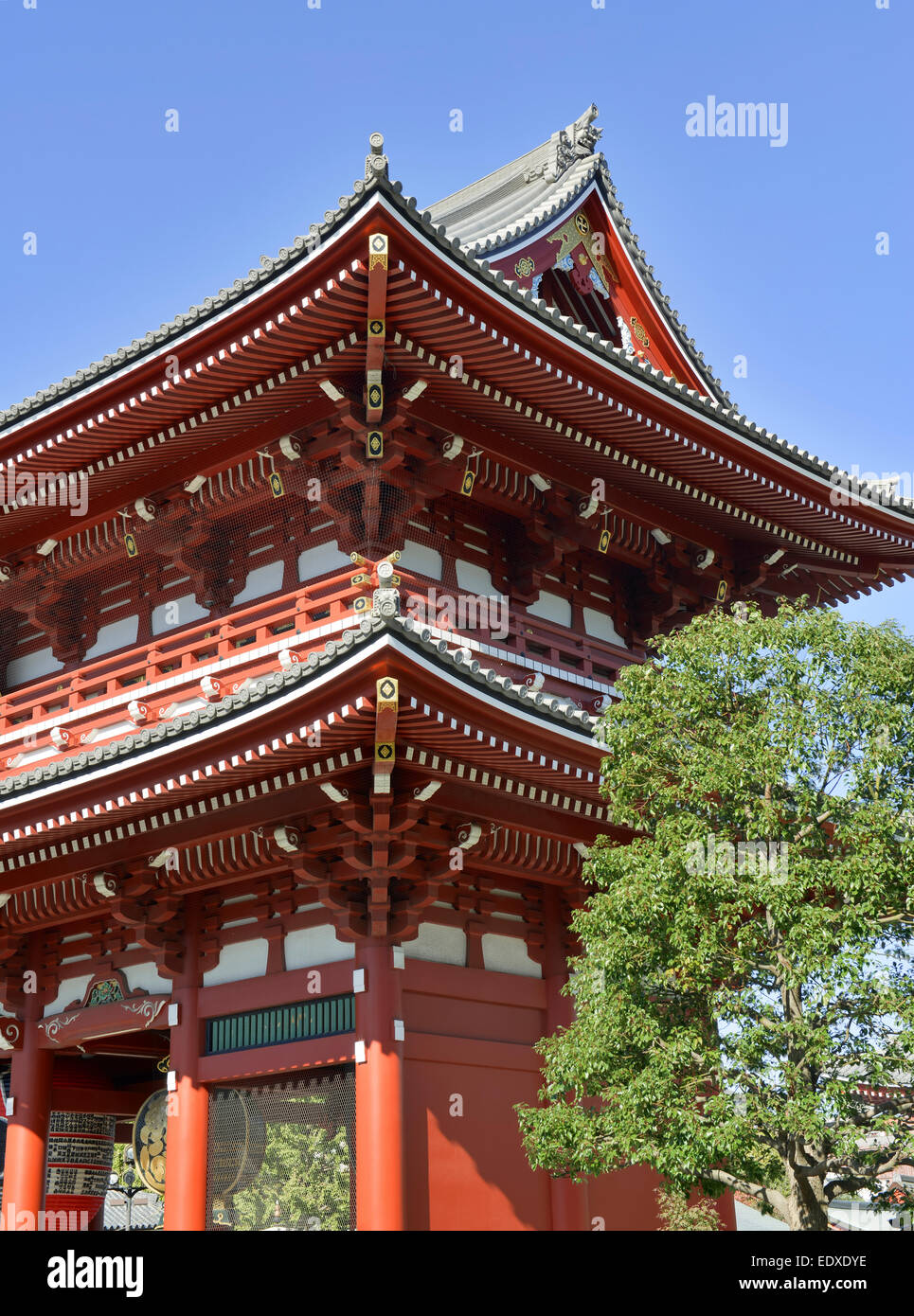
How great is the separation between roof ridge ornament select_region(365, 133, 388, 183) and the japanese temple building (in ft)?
0.11

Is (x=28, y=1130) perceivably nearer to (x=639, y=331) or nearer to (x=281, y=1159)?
(x=281, y=1159)

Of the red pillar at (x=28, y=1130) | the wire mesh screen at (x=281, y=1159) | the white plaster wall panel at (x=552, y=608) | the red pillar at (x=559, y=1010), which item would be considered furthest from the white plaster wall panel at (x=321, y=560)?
the red pillar at (x=28, y=1130)

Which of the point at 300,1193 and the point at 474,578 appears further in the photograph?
the point at 474,578

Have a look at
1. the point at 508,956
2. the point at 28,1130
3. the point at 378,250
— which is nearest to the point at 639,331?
the point at 378,250

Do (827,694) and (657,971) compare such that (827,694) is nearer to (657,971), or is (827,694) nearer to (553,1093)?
(657,971)

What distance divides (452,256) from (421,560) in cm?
368

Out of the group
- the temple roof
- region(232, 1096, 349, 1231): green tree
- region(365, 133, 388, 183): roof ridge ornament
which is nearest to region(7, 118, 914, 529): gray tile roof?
region(365, 133, 388, 183): roof ridge ornament

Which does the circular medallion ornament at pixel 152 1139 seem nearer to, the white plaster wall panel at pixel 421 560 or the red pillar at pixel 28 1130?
the red pillar at pixel 28 1130

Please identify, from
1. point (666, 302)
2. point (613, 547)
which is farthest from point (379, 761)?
point (666, 302)

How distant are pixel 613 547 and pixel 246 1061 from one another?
7914mm

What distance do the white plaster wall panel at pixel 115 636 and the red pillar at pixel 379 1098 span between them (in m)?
6.15

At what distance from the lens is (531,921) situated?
47.3ft

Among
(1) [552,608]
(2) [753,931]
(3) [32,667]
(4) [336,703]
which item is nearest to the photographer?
(2) [753,931]

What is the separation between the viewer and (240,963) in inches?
547
